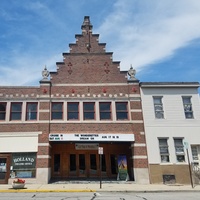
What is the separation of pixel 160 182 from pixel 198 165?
12.2 feet

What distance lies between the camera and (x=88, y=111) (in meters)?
19.3

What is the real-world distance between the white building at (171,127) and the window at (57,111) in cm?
760

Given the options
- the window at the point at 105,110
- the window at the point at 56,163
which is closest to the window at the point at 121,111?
the window at the point at 105,110

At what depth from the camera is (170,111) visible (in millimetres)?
19281

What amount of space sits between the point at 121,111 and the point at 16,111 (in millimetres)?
9644

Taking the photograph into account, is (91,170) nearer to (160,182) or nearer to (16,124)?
(160,182)

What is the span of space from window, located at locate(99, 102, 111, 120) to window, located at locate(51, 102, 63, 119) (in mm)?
3655

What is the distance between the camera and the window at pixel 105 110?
63.4 feet

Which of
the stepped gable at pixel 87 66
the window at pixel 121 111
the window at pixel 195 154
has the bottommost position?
the window at pixel 195 154

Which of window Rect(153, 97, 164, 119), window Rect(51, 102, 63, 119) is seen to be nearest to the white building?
window Rect(153, 97, 164, 119)

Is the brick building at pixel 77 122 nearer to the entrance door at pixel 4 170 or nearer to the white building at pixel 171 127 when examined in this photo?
the entrance door at pixel 4 170

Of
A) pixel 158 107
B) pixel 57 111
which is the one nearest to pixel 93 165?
pixel 57 111

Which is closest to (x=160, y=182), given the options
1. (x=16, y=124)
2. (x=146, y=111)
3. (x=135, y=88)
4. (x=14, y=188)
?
(x=146, y=111)

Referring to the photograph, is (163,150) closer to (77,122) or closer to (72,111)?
(77,122)
